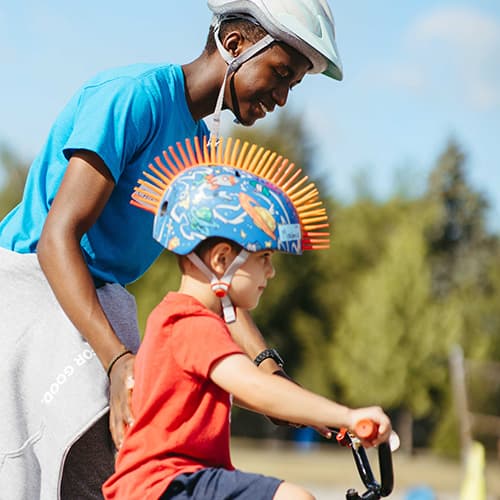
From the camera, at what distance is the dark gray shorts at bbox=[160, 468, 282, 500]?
8.91 feet

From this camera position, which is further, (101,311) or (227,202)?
(101,311)

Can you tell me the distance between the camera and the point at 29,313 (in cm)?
336

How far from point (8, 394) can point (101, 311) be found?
423 millimetres

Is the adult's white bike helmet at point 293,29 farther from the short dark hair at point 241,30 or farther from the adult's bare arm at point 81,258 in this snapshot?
the adult's bare arm at point 81,258

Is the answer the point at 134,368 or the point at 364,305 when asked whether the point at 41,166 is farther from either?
the point at 364,305

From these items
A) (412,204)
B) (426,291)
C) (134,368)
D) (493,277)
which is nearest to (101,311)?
(134,368)

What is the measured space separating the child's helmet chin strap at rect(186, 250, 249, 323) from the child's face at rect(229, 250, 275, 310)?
0.02 m

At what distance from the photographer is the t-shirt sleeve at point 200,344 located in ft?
9.04

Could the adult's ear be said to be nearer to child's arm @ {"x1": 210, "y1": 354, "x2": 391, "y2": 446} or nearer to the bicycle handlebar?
child's arm @ {"x1": 210, "y1": 354, "x2": 391, "y2": 446}

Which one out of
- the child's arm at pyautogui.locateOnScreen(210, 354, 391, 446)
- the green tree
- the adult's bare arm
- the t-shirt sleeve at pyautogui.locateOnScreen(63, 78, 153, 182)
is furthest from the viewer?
the green tree

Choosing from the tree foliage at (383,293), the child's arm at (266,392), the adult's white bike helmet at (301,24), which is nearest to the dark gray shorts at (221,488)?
the child's arm at (266,392)

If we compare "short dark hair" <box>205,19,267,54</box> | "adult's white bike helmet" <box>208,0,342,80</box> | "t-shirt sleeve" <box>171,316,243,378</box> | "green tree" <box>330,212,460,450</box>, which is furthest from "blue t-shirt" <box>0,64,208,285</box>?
"green tree" <box>330,212,460,450</box>

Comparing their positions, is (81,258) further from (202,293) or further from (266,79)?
(266,79)

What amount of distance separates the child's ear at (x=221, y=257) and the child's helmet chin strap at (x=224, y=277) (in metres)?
0.02
